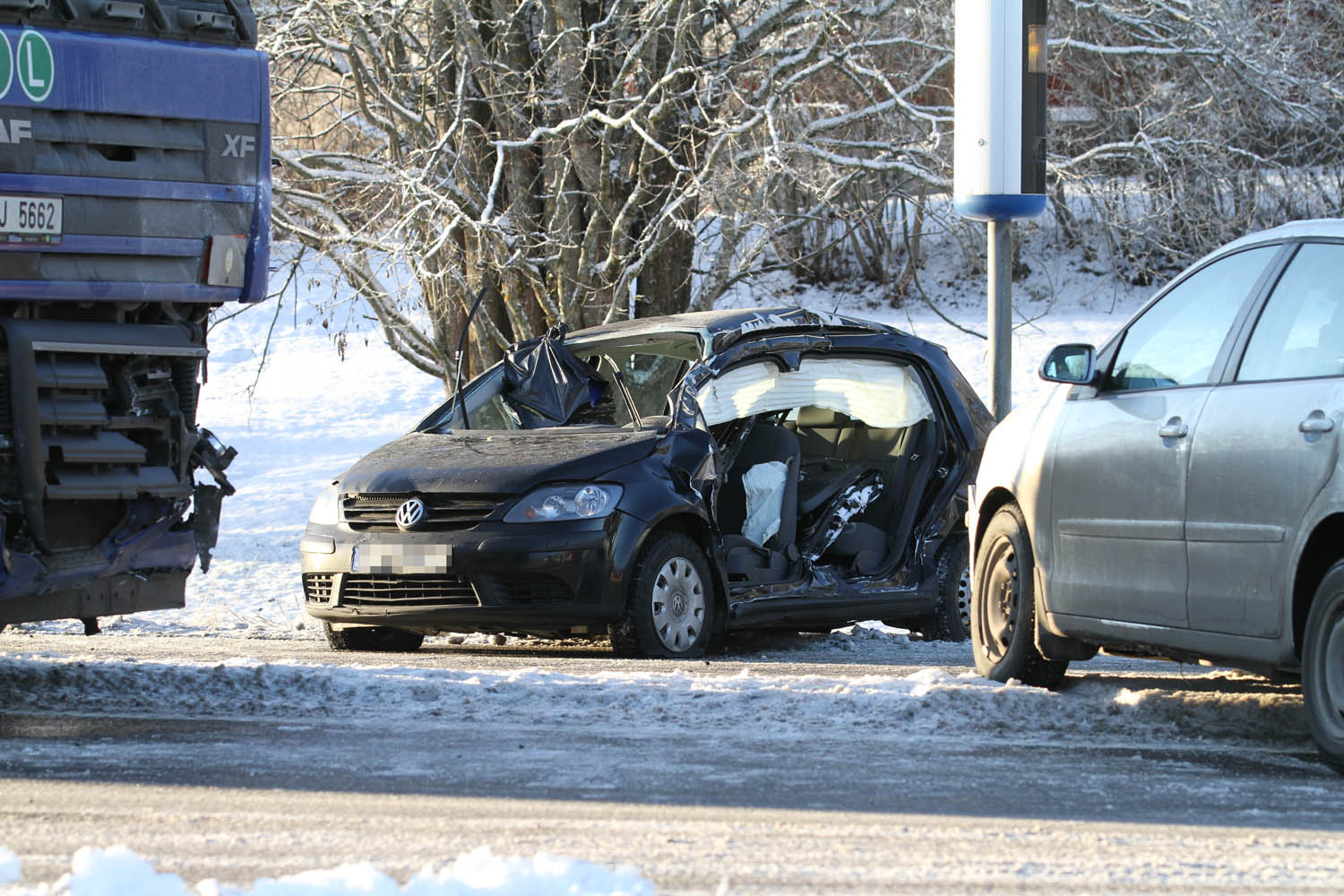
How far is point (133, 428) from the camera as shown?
715 centimetres

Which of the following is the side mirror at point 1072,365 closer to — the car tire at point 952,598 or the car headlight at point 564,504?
the car headlight at point 564,504

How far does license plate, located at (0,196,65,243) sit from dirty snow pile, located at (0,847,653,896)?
10.1 ft

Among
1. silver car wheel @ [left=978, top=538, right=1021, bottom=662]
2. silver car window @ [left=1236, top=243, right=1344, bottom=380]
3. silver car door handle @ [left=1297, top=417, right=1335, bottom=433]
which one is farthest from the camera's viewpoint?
silver car wheel @ [left=978, top=538, right=1021, bottom=662]

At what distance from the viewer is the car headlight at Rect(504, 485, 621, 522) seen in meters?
8.57

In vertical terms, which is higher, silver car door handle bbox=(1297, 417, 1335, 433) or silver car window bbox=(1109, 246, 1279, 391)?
silver car window bbox=(1109, 246, 1279, 391)

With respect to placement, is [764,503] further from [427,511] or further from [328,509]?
[328,509]

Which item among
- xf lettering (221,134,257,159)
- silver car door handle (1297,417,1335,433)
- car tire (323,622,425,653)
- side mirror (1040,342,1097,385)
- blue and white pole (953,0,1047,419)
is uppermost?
blue and white pole (953,0,1047,419)

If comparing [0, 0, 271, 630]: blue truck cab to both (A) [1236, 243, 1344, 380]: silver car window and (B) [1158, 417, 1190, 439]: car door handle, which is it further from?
(A) [1236, 243, 1344, 380]: silver car window

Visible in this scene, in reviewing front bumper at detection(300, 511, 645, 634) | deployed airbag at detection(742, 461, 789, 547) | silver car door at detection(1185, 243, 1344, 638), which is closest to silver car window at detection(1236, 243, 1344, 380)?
silver car door at detection(1185, 243, 1344, 638)

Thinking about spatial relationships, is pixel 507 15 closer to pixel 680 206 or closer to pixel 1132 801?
pixel 680 206

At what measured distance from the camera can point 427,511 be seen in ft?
28.7

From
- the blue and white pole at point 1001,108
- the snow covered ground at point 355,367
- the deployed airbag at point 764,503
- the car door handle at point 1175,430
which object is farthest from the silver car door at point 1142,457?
the snow covered ground at point 355,367

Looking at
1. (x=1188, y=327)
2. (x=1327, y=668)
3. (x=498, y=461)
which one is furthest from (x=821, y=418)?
(x=1327, y=668)

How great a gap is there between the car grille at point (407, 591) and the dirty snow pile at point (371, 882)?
436 cm
